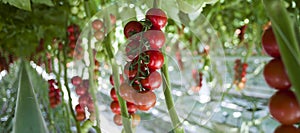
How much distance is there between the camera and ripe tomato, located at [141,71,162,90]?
21 centimetres

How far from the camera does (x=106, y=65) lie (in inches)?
15.8

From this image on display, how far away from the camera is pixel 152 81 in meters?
0.21

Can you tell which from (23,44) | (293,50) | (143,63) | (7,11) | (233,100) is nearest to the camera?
(293,50)

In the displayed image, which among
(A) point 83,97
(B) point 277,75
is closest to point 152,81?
(B) point 277,75

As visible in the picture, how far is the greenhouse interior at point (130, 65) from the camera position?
4.1 inches

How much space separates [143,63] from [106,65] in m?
0.19

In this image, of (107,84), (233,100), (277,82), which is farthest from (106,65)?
(233,100)

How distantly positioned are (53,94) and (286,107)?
0.63m

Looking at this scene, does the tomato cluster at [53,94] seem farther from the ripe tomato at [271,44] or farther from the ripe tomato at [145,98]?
the ripe tomato at [271,44]

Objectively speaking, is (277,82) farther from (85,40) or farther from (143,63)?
(85,40)

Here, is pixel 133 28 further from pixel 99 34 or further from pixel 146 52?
pixel 99 34

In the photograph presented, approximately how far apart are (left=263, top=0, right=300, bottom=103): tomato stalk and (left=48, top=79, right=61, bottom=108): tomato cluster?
1.97ft

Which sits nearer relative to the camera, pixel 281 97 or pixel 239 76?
pixel 281 97

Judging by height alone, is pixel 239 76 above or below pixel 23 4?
below
